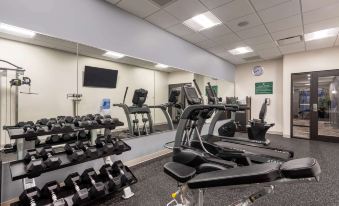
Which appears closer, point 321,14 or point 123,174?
point 123,174

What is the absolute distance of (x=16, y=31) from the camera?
211 cm

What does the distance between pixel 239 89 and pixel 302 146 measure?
3.37 meters

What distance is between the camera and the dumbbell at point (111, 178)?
6.58ft

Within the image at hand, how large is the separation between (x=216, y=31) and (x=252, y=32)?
2.99 ft

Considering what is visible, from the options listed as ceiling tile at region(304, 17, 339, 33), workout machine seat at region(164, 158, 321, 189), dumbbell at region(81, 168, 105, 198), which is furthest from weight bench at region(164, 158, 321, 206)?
ceiling tile at region(304, 17, 339, 33)

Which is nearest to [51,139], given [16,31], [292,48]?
[16,31]

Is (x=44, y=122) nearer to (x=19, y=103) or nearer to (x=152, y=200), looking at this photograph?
(x=19, y=103)

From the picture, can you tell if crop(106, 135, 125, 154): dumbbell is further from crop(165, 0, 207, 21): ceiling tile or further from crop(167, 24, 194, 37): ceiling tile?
crop(167, 24, 194, 37): ceiling tile

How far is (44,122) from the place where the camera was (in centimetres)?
218

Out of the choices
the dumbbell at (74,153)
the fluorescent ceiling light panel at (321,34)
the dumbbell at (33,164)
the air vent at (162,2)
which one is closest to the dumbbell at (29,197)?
the dumbbell at (33,164)

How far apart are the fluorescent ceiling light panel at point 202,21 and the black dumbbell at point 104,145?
297 cm

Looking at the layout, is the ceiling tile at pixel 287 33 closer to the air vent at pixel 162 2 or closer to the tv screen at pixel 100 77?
the air vent at pixel 162 2

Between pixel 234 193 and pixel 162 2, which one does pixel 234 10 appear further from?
pixel 234 193

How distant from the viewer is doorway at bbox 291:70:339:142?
5.37 meters
